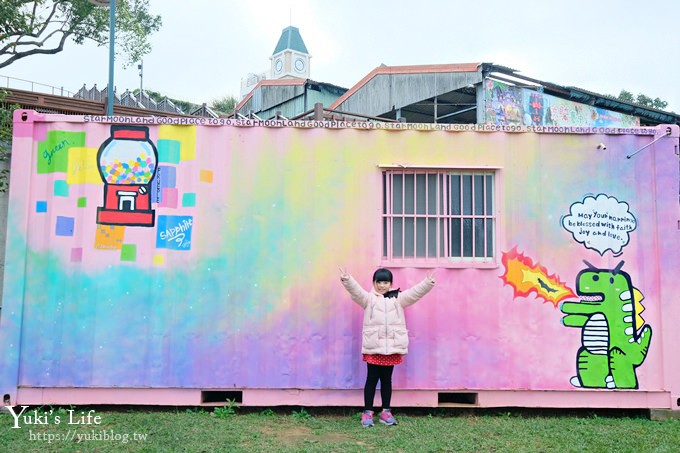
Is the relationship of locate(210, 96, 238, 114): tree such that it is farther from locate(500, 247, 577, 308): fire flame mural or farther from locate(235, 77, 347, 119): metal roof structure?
locate(500, 247, 577, 308): fire flame mural

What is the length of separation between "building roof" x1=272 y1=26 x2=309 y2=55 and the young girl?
75.6 m

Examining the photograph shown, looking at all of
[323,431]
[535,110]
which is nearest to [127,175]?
[323,431]

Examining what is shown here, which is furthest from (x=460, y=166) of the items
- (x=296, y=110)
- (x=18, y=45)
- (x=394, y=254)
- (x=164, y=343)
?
(x=296, y=110)

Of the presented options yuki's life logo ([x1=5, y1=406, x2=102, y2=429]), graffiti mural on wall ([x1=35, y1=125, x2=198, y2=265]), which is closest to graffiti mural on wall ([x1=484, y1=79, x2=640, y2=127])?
graffiti mural on wall ([x1=35, y1=125, x2=198, y2=265])

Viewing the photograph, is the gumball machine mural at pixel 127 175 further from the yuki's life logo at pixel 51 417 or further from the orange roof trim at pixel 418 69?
the orange roof trim at pixel 418 69

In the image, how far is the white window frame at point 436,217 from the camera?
5832 mm

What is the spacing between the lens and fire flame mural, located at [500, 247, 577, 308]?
5.77m

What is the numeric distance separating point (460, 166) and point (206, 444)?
3665 mm

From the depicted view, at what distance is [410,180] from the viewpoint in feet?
19.4

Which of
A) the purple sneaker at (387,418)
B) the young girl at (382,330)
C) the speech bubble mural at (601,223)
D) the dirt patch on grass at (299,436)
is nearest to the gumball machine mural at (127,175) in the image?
the young girl at (382,330)

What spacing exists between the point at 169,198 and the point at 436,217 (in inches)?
111

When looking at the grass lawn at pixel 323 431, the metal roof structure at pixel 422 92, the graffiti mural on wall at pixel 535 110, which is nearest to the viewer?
the grass lawn at pixel 323 431

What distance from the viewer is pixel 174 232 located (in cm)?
573

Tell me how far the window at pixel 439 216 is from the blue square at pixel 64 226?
3271 millimetres
